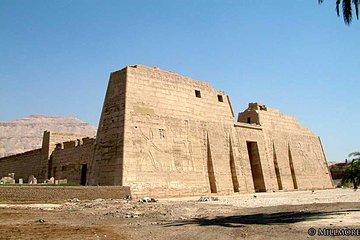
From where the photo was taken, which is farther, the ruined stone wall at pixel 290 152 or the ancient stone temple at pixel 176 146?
the ruined stone wall at pixel 290 152

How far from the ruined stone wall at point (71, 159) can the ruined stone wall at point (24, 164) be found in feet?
6.25

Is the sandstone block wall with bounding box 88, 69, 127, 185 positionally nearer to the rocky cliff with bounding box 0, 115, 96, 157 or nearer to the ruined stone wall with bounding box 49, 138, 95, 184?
the ruined stone wall with bounding box 49, 138, 95, 184

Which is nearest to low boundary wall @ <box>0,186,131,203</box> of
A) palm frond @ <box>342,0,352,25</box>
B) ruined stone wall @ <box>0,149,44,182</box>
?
palm frond @ <box>342,0,352,25</box>

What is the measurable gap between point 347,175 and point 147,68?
1124 centimetres

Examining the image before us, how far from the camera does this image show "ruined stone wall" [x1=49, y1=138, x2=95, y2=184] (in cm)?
2126

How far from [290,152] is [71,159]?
15.9 metres

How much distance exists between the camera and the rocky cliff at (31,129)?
82.6m

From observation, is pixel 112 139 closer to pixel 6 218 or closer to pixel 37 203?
pixel 37 203

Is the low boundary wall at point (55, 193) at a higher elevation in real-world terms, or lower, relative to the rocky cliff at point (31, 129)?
lower

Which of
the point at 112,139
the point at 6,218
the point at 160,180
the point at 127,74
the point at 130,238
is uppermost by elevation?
the point at 127,74

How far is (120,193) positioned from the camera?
14117mm

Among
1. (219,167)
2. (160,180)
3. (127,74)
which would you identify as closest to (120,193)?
(160,180)

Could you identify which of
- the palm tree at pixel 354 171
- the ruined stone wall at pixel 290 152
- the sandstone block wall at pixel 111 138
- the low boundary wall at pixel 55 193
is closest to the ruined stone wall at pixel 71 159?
the sandstone block wall at pixel 111 138

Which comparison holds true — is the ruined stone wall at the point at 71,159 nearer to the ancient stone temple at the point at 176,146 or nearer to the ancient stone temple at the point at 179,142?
the ancient stone temple at the point at 176,146
